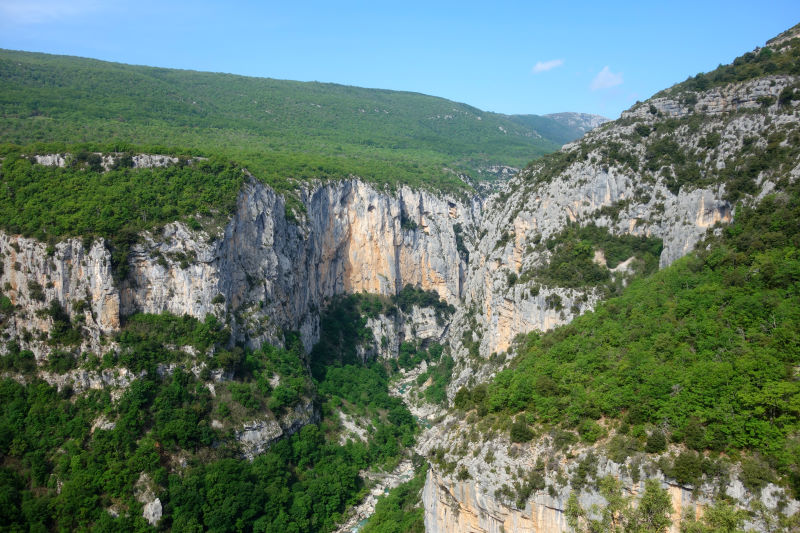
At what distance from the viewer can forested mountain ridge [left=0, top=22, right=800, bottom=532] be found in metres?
26.4

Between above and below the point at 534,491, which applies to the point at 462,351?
below

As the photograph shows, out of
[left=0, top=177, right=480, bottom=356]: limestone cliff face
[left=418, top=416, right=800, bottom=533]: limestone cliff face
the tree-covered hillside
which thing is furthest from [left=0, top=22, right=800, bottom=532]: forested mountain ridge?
the tree-covered hillside

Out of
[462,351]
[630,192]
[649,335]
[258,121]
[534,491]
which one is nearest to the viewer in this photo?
[534,491]

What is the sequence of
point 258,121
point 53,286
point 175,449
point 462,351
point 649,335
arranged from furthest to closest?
point 258,121
point 462,351
point 53,286
point 175,449
point 649,335

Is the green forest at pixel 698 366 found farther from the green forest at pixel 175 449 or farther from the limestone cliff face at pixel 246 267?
the limestone cliff face at pixel 246 267

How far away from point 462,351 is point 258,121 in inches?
3279

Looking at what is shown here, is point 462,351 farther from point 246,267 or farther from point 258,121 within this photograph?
point 258,121

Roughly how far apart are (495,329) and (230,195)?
2988cm

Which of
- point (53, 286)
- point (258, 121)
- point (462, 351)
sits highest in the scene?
point (258, 121)

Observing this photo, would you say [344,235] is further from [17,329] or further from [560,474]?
[560,474]

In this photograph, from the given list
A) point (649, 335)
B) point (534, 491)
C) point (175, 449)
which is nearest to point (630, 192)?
point (649, 335)

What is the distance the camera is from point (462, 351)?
6862 cm

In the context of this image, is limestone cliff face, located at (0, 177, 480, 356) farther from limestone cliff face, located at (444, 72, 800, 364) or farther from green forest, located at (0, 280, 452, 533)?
limestone cliff face, located at (444, 72, 800, 364)

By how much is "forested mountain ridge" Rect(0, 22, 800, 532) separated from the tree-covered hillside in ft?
62.8
